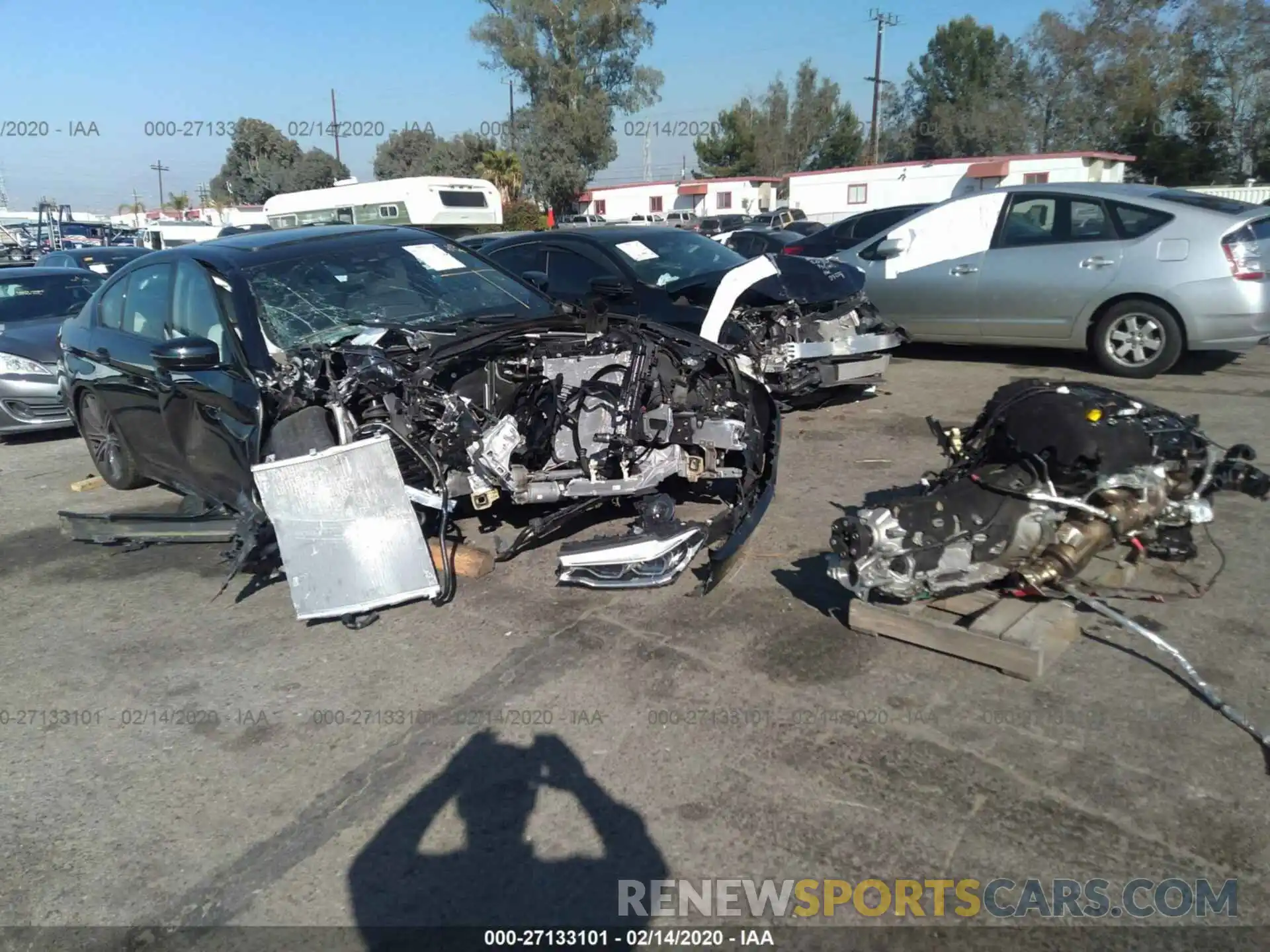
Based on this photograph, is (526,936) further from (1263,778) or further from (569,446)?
(569,446)

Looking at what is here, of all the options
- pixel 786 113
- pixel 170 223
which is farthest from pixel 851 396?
pixel 786 113

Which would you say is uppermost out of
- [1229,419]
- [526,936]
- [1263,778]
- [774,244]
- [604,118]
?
[604,118]

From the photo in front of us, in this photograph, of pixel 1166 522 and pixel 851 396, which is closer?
pixel 1166 522

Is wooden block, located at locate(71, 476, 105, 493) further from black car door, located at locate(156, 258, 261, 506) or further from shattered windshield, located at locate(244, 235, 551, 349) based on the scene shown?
shattered windshield, located at locate(244, 235, 551, 349)

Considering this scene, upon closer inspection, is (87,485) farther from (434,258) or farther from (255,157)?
(255,157)

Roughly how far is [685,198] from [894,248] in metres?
39.3

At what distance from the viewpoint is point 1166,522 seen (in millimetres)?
3820

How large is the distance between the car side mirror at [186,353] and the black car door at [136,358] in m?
0.96

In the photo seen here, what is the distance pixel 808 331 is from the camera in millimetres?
7117

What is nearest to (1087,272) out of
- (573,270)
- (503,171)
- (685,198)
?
(573,270)

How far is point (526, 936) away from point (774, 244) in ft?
46.7

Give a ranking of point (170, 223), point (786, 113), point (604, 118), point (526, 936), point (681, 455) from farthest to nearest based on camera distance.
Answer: point (786, 113)
point (604, 118)
point (170, 223)
point (681, 455)
point (526, 936)

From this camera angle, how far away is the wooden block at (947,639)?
329cm

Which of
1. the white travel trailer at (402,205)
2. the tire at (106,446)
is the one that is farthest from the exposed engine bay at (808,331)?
the white travel trailer at (402,205)
